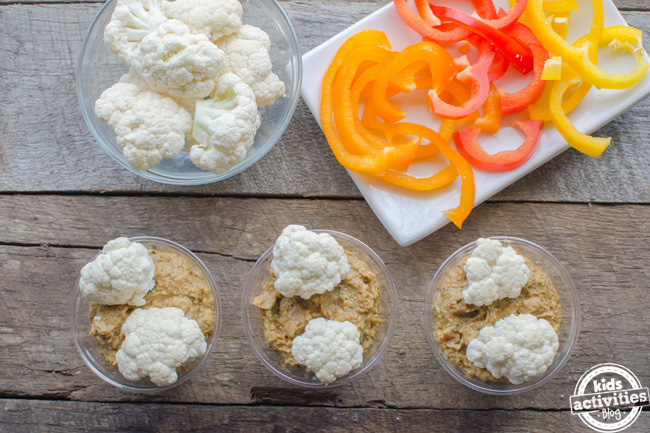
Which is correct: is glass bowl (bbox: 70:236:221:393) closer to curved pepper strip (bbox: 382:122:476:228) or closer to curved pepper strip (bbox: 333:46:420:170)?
curved pepper strip (bbox: 333:46:420:170)

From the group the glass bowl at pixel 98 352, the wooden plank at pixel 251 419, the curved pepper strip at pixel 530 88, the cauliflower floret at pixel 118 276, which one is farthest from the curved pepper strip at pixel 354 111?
the wooden plank at pixel 251 419

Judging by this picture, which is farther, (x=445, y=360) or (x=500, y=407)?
(x=500, y=407)

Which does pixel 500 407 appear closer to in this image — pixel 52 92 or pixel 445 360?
pixel 445 360

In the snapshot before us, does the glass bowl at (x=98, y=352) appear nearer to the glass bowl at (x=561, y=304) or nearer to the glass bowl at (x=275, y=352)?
the glass bowl at (x=275, y=352)

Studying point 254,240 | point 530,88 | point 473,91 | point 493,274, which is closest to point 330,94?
point 473,91

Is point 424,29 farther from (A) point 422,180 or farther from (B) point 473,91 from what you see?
(A) point 422,180

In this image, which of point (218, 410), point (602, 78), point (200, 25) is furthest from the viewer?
point (218, 410)

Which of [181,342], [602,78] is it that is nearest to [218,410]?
[181,342]

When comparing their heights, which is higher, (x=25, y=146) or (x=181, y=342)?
(x=25, y=146)
